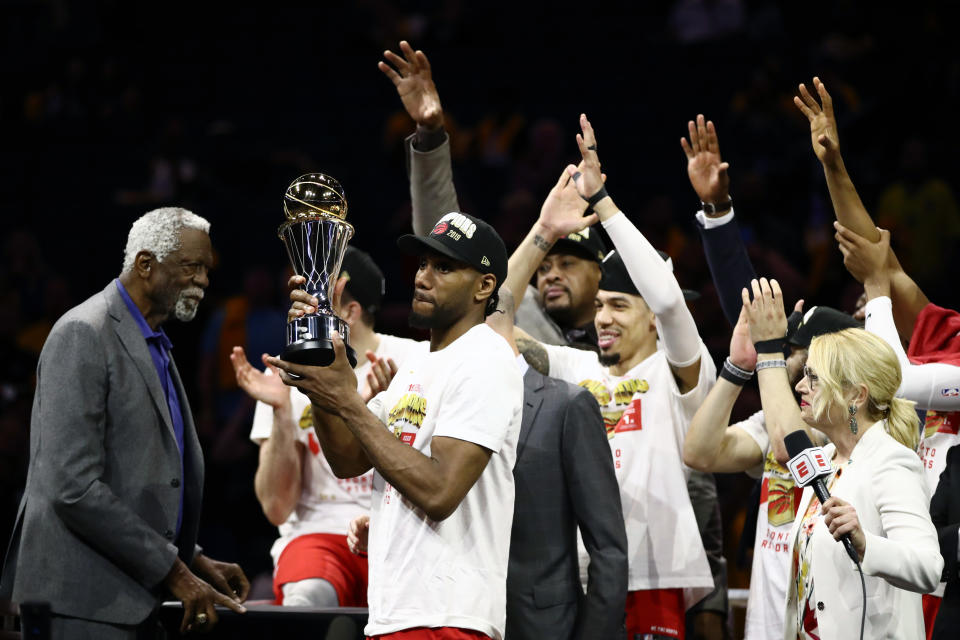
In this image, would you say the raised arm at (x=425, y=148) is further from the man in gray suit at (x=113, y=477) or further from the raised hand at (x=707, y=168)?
the man in gray suit at (x=113, y=477)

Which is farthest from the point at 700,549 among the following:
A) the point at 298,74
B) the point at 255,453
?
the point at 298,74

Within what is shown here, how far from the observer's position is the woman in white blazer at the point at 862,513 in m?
2.72

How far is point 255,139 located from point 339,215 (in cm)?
593

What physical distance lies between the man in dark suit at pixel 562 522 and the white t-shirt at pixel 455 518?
1.37ft

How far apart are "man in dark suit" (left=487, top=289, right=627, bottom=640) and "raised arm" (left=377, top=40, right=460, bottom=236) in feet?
3.18

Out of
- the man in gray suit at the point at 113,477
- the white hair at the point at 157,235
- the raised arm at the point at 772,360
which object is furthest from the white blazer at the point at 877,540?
the white hair at the point at 157,235

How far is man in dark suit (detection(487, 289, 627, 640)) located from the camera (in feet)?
10.7

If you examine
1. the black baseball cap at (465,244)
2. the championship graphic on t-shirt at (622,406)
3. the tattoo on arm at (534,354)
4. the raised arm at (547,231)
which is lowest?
the championship graphic on t-shirt at (622,406)

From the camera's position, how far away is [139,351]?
11.1ft

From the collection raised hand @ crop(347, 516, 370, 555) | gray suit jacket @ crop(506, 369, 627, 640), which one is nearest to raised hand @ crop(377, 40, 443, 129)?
gray suit jacket @ crop(506, 369, 627, 640)

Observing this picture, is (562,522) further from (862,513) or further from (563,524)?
(862,513)

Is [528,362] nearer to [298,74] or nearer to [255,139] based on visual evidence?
[255,139]

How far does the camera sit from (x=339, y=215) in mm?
3150

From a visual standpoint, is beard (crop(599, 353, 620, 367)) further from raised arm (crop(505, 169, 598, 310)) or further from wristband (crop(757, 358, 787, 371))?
wristband (crop(757, 358, 787, 371))
